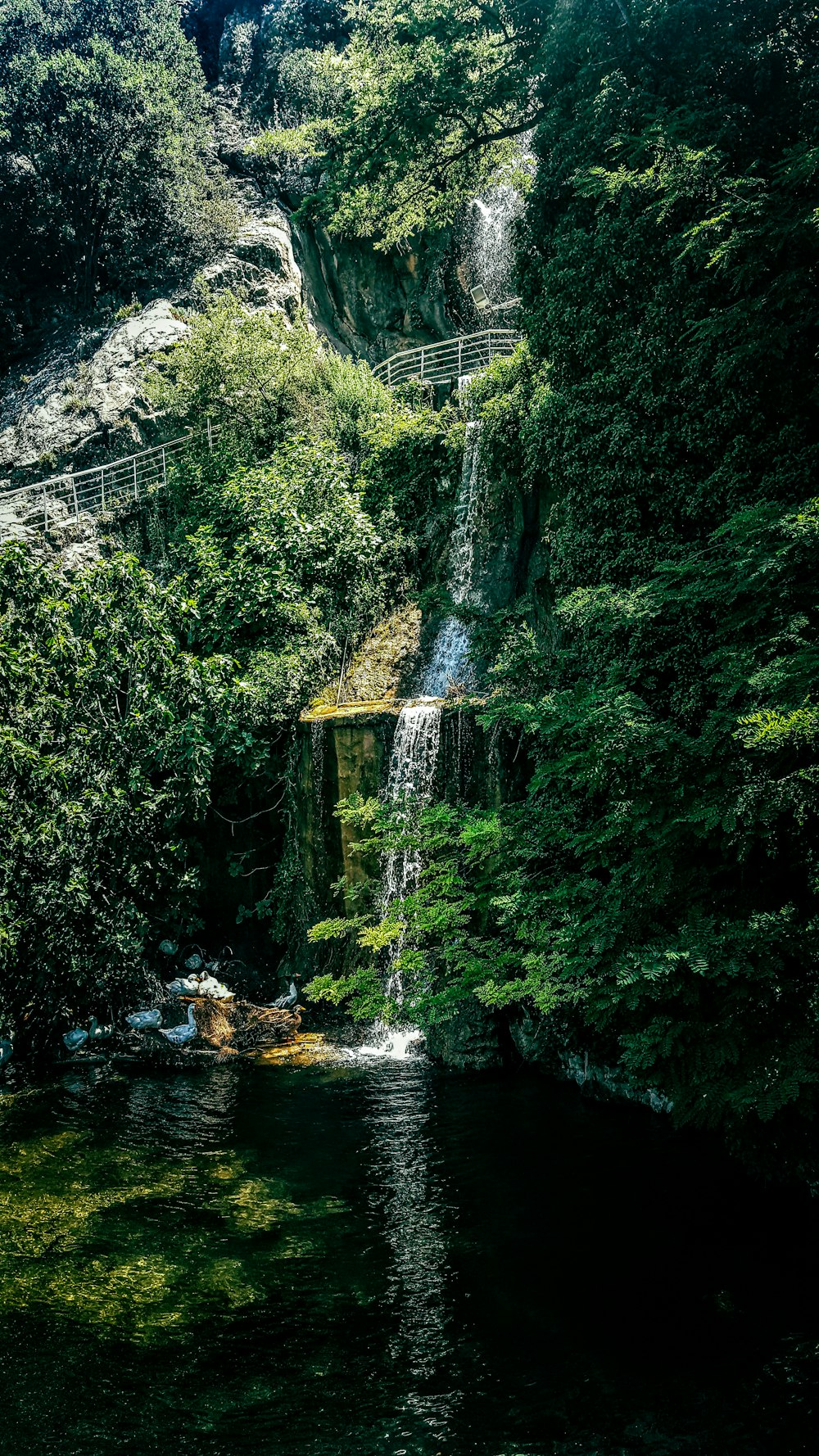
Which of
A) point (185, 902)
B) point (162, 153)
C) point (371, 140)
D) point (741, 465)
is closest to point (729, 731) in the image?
point (741, 465)

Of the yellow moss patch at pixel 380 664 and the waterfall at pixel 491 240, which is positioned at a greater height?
the waterfall at pixel 491 240

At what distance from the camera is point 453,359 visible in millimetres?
20781

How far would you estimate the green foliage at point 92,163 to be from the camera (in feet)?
101

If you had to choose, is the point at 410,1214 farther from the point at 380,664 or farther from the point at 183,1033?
the point at 380,664

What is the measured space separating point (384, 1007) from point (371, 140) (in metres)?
12.8

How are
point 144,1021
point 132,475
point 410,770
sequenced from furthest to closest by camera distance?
1. point 132,475
2. point 144,1021
3. point 410,770

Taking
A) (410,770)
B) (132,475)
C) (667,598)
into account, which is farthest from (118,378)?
(667,598)

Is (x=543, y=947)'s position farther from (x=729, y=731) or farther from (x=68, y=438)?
(x=68, y=438)

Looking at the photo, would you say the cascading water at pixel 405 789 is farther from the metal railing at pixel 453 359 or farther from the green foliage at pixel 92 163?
the green foliage at pixel 92 163

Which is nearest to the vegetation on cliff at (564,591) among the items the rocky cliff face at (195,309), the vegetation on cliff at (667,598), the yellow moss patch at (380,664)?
the vegetation on cliff at (667,598)

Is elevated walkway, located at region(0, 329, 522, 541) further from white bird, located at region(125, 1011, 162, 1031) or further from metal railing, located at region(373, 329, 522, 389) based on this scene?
white bird, located at region(125, 1011, 162, 1031)

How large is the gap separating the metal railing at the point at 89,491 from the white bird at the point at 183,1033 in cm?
1159

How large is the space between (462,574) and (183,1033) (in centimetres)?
793

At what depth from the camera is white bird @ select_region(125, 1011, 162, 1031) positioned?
13.6 meters
